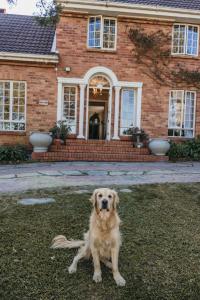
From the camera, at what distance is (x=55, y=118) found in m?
15.9

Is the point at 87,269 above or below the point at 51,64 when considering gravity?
below

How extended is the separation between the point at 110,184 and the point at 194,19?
10632 mm

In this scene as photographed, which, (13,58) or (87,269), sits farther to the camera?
(13,58)

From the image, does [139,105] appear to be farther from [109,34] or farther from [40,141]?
[40,141]

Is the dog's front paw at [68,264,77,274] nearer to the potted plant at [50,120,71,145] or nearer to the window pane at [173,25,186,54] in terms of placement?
the potted plant at [50,120,71,145]

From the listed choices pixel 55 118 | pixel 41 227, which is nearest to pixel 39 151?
pixel 55 118

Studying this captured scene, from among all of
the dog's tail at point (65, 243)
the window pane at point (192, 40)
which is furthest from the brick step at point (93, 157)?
the dog's tail at point (65, 243)

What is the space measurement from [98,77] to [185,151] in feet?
15.9

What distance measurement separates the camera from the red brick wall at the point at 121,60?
52.4 ft

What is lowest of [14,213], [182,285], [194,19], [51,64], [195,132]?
[182,285]

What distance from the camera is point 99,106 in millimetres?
17969

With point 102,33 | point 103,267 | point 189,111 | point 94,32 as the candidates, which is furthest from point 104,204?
point 189,111

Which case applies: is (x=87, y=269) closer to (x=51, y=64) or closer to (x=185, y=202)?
(x=185, y=202)

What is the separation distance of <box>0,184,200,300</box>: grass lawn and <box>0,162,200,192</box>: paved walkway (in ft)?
4.13
